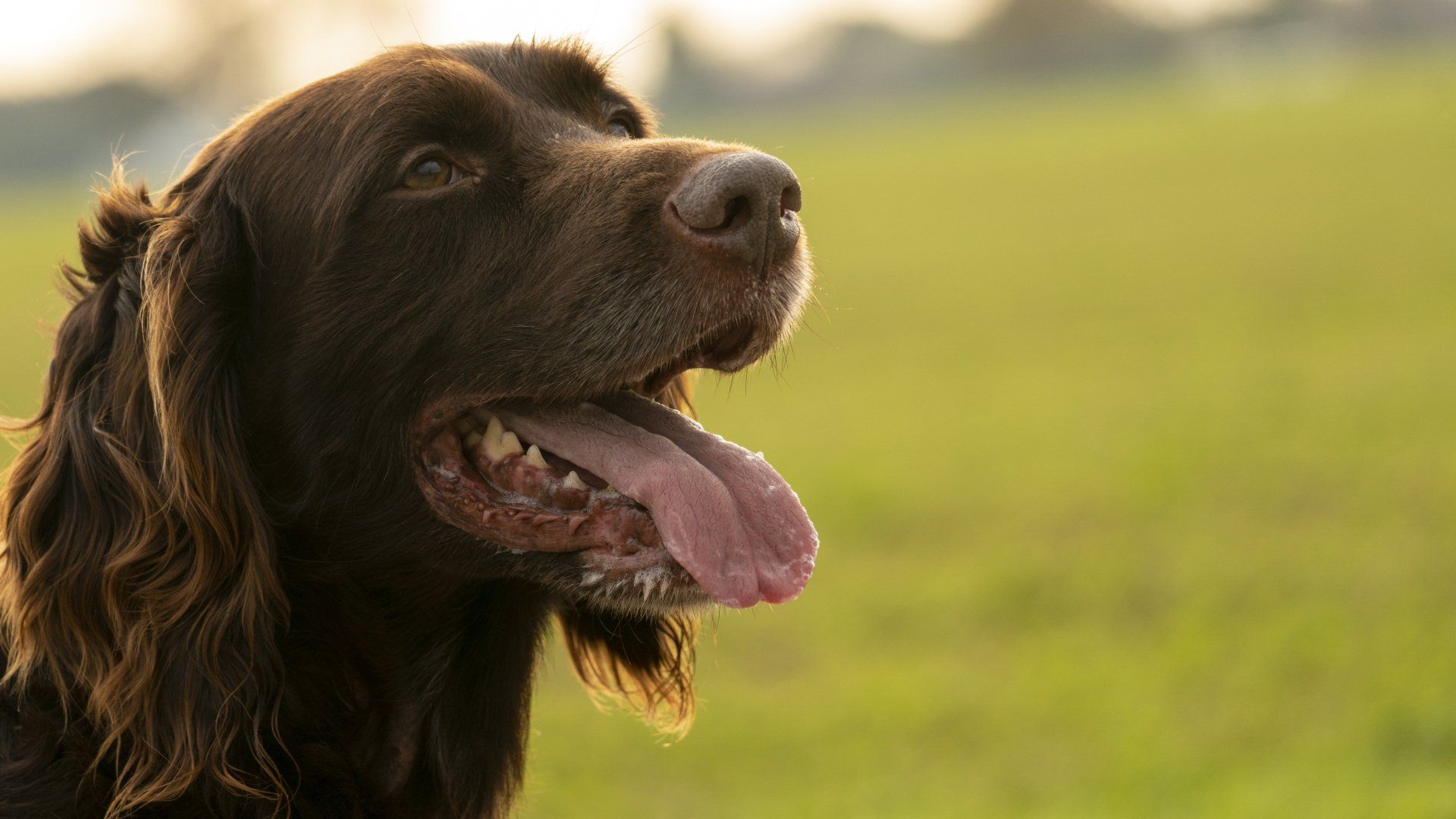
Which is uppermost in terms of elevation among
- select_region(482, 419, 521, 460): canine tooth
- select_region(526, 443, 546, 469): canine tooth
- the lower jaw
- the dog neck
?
select_region(482, 419, 521, 460): canine tooth

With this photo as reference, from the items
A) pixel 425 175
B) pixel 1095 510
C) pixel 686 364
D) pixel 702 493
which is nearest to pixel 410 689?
pixel 702 493

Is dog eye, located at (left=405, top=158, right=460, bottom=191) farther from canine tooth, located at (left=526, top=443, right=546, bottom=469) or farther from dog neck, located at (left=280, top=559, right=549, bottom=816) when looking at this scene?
dog neck, located at (left=280, top=559, right=549, bottom=816)

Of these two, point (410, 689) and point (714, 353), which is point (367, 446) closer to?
point (410, 689)

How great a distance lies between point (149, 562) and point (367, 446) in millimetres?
475

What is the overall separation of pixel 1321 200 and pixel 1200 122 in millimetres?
15168

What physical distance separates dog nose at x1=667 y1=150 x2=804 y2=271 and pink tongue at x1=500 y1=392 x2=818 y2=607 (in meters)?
0.42

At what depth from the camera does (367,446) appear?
2914mm

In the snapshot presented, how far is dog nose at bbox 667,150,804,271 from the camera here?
8.88ft

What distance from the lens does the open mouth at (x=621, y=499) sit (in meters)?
2.77

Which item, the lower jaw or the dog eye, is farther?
the dog eye

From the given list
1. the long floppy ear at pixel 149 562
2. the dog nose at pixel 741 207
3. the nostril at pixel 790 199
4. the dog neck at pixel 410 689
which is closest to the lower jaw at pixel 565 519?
the dog neck at pixel 410 689

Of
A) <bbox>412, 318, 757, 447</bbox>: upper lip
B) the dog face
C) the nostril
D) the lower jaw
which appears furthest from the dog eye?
the nostril

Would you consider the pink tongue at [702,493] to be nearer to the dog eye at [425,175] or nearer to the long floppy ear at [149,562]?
the dog eye at [425,175]

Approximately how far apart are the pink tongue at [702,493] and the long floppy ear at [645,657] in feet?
1.56
